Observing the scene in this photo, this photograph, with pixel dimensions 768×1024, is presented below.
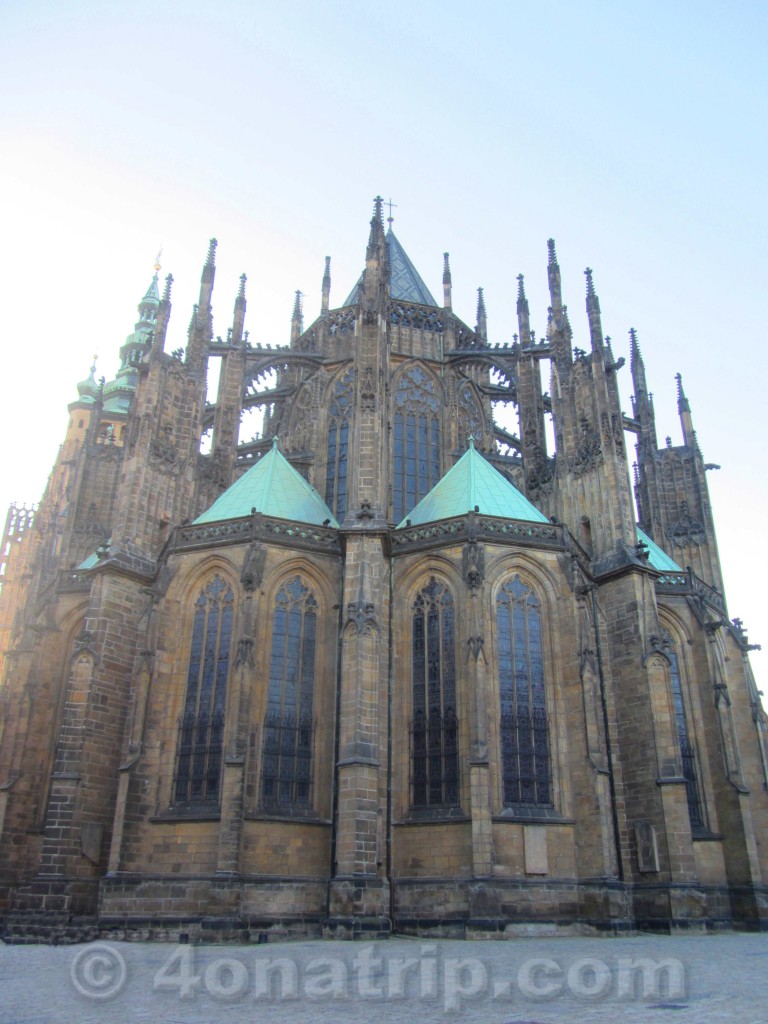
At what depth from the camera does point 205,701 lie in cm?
2278

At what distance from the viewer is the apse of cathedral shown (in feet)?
67.5

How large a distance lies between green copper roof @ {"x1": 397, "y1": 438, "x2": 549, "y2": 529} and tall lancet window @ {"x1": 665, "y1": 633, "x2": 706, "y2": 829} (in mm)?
6161

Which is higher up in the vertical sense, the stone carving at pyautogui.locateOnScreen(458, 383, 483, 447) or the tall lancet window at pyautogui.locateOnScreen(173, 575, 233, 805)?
the stone carving at pyautogui.locateOnScreen(458, 383, 483, 447)

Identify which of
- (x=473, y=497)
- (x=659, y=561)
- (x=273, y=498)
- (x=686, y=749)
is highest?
(x=273, y=498)

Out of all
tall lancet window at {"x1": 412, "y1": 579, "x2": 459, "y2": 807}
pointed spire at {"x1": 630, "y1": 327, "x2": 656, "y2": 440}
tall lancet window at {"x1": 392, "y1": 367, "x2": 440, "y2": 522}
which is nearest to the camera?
tall lancet window at {"x1": 412, "y1": 579, "x2": 459, "y2": 807}

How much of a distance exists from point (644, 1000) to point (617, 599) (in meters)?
16.7

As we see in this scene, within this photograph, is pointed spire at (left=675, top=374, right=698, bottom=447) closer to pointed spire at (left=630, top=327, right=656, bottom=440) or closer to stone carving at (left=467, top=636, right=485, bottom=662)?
pointed spire at (left=630, top=327, right=656, bottom=440)

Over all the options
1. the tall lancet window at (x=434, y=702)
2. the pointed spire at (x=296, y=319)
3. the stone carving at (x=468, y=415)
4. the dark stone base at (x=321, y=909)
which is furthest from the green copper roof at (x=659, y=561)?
the pointed spire at (x=296, y=319)

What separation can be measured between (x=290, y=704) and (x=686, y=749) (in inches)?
485

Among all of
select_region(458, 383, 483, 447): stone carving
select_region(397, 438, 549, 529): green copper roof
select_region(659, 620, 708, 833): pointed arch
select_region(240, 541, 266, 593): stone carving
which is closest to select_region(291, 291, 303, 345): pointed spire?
select_region(458, 383, 483, 447): stone carving

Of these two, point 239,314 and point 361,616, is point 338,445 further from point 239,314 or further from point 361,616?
point 361,616

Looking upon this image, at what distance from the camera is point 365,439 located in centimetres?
2534

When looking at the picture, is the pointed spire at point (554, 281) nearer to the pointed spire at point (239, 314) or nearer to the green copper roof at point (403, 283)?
the green copper roof at point (403, 283)

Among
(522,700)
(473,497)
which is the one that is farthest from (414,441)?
(522,700)
